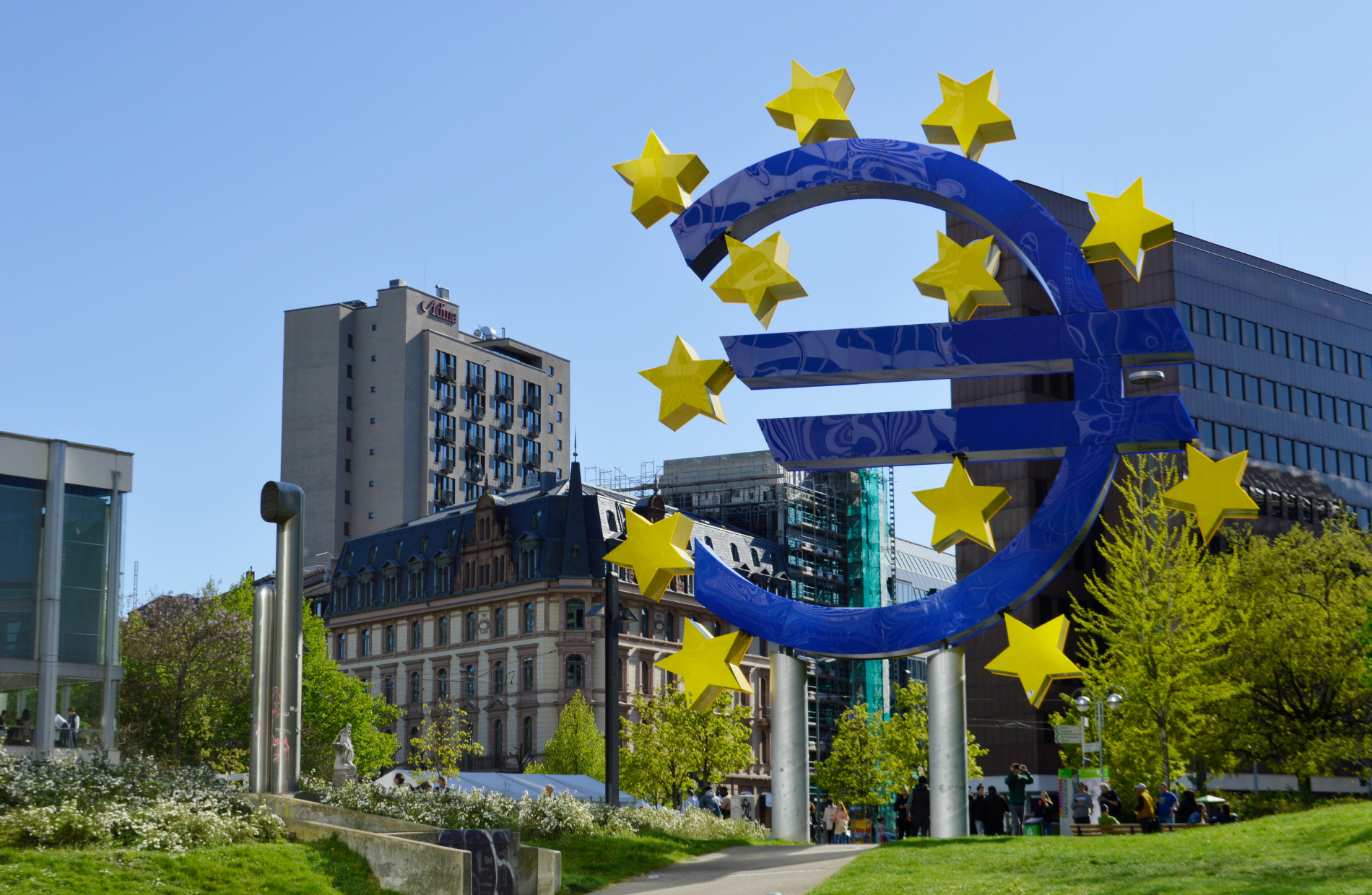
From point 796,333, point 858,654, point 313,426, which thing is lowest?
point 858,654

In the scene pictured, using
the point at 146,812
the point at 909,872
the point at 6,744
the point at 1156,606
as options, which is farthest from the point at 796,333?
the point at 6,744

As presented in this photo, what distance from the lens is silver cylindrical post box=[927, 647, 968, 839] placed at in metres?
23.9

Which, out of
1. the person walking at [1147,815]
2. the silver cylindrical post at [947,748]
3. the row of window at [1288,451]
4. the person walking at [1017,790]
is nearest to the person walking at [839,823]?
the person walking at [1017,790]

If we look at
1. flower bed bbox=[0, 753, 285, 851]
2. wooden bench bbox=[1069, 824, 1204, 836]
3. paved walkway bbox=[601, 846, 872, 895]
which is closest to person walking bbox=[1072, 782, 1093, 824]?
wooden bench bbox=[1069, 824, 1204, 836]

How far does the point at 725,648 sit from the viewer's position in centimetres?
2386

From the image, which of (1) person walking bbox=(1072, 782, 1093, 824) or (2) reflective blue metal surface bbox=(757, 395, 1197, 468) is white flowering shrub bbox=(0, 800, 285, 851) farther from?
(1) person walking bbox=(1072, 782, 1093, 824)

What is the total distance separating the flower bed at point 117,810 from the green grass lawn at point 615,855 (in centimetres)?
439

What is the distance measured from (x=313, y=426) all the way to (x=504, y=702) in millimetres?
37914

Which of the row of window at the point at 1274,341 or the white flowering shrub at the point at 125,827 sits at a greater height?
the row of window at the point at 1274,341

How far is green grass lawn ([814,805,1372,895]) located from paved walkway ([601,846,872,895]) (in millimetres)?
609

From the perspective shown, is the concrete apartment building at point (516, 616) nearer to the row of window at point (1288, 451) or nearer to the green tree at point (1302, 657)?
the row of window at point (1288, 451)

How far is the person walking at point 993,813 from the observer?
2848 cm

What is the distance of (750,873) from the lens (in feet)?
68.3

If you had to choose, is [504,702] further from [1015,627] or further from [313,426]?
[1015,627]
